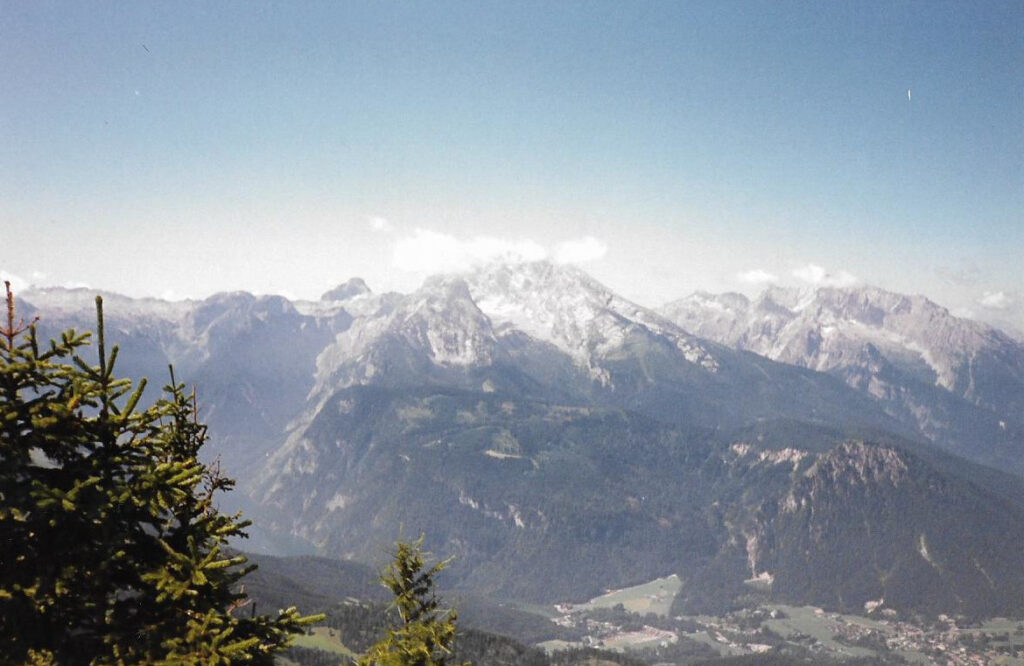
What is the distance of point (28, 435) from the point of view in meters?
15.4

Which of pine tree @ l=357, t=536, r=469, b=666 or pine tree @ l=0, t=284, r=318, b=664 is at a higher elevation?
pine tree @ l=0, t=284, r=318, b=664

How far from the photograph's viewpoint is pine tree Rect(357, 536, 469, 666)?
3531 cm

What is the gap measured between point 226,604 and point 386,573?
21.0 m

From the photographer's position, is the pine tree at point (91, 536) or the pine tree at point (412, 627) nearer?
the pine tree at point (91, 536)

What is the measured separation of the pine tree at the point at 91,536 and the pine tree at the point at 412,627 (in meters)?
17.8

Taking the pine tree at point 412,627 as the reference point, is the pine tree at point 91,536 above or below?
above

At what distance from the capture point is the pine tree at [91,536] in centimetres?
1497

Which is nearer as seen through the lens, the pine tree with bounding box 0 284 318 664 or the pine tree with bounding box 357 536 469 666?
the pine tree with bounding box 0 284 318 664

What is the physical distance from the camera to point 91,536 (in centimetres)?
1594

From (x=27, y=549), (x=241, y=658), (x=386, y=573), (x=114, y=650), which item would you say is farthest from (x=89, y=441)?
(x=386, y=573)

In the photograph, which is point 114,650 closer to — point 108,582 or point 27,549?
point 108,582

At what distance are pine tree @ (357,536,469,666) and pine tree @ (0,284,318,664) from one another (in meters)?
17.8

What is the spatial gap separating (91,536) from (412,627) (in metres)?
23.8

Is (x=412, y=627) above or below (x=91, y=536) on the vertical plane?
below
